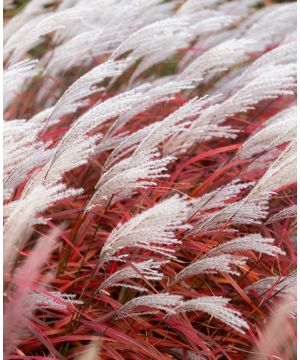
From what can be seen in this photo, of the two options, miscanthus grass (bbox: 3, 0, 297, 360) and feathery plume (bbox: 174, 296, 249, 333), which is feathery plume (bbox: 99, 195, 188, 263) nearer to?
miscanthus grass (bbox: 3, 0, 297, 360)

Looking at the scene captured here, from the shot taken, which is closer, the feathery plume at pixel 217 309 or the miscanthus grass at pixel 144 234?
the feathery plume at pixel 217 309

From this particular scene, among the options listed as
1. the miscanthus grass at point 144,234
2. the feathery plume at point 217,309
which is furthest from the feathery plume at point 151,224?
the feathery plume at point 217,309

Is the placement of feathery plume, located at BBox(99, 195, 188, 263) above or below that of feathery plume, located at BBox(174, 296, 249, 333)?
above

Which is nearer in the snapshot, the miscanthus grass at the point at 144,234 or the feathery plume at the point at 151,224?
the feathery plume at the point at 151,224

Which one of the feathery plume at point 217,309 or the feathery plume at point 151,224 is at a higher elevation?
the feathery plume at point 151,224

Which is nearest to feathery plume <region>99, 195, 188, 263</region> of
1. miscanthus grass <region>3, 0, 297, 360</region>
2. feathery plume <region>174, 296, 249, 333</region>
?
miscanthus grass <region>3, 0, 297, 360</region>

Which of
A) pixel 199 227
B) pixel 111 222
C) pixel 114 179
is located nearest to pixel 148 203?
pixel 111 222

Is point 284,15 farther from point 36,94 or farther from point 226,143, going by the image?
point 36,94

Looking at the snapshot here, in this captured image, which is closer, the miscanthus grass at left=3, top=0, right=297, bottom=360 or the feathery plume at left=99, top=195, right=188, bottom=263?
the feathery plume at left=99, top=195, right=188, bottom=263

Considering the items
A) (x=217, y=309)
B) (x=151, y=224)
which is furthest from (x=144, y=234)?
(x=217, y=309)

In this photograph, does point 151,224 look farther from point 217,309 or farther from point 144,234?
point 217,309

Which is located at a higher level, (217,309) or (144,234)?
(144,234)

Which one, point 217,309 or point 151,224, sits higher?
point 151,224

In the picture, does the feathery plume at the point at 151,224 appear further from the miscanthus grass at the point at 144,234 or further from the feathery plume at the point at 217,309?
the feathery plume at the point at 217,309
